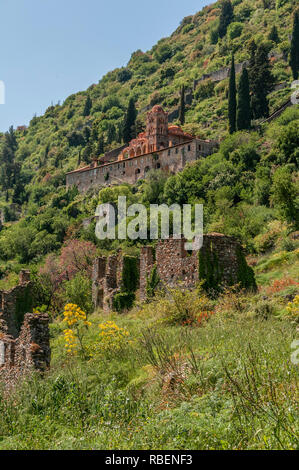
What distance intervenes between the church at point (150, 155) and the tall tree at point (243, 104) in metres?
6.22

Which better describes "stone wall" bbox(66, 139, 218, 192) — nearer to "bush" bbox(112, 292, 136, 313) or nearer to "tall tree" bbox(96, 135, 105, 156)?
"tall tree" bbox(96, 135, 105, 156)

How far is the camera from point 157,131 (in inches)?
3509

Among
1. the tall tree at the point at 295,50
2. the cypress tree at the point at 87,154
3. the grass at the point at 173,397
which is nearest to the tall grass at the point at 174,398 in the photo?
the grass at the point at 173,397

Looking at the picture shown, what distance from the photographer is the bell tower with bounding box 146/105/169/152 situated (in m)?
88.6

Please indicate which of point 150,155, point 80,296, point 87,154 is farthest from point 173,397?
point 87,154

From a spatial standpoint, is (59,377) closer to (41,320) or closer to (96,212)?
(41,320)

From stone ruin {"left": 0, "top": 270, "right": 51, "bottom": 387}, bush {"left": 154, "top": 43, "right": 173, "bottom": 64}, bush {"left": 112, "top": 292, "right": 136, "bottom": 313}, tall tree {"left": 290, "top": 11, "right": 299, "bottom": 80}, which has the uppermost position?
bush {"left": 154, "top": 43, "right": 173, "bottom": 64}

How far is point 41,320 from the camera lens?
1306cm

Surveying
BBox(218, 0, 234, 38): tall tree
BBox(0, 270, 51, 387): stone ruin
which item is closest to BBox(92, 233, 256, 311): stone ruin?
BBox(0, 270, 51, 387): stone ruin

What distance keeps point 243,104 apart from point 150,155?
61.0ft

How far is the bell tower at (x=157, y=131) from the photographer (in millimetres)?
88625

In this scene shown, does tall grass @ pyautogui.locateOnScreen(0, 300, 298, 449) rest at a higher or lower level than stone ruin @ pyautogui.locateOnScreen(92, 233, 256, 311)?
lower

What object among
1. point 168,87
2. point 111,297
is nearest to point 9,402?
point 111,297

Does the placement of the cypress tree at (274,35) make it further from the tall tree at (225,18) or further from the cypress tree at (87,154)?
the cypress tree at (87,154)
